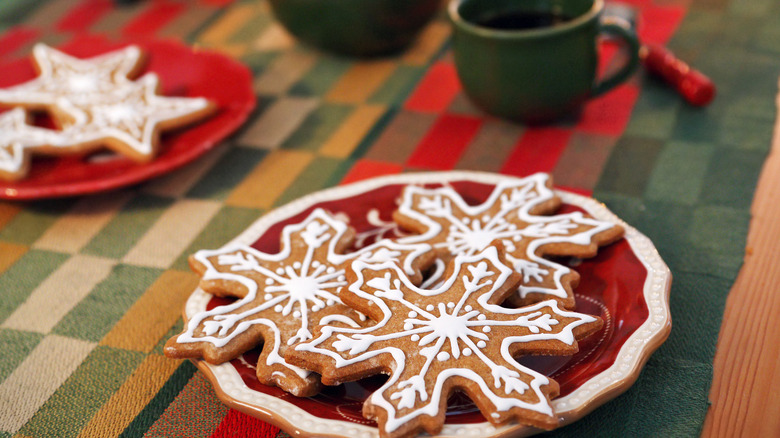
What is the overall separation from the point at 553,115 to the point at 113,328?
0.70 m

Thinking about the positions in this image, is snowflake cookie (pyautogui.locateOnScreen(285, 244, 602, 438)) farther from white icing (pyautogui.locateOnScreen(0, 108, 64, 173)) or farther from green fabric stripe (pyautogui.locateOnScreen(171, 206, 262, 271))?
white icing (pyautogui.locateOnScreen(0, 108, 64, 173))


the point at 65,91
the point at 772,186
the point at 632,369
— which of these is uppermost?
the point at 65,91

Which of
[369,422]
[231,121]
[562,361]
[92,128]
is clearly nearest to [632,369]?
[562,361]

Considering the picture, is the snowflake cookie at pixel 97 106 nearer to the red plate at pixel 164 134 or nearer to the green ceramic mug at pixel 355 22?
the red plate at pixel 164 134

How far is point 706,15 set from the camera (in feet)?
4.41

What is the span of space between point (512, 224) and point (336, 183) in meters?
0.34

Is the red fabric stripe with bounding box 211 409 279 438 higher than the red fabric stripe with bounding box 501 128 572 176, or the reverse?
the red fabric stripe with bounding box 211 409 279 438

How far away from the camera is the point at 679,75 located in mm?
1128

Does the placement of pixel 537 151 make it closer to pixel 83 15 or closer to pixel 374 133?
pixel 374 133

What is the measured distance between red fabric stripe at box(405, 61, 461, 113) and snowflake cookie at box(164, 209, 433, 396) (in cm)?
44

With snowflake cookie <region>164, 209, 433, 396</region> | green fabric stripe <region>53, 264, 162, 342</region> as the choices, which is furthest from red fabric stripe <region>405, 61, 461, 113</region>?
green fabric stripe <region>53, 264, 162, 342</region>

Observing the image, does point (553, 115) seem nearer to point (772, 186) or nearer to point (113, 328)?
point (772, 186)

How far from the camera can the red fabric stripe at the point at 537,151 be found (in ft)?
3.38

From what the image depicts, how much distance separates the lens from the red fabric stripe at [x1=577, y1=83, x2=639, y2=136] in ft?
3.60
